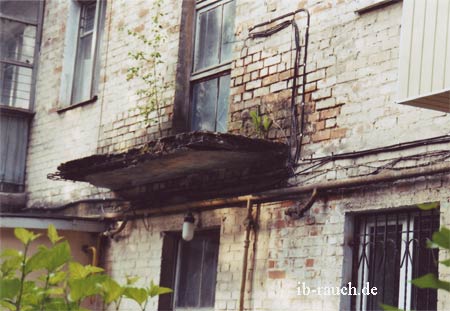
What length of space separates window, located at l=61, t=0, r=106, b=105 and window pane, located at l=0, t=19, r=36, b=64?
0.75 m

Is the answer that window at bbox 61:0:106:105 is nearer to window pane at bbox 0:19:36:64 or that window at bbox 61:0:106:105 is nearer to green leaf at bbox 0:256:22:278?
window pane at bbox 0:19:36:64

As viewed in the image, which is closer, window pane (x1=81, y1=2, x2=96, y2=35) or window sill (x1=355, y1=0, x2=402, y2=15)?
window sill (x1=355, y1=0, x2=402, y2=15)

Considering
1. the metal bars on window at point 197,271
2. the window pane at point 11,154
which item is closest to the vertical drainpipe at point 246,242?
the metal bars on window at point 197,271

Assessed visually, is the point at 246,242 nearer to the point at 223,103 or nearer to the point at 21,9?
the point at 223,103

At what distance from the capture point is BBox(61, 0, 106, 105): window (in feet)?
37.0

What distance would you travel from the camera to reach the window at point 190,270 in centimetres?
888

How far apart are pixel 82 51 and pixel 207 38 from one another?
2.55 meters

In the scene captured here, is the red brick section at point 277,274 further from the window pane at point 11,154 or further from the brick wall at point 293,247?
the window pane at point 11,154

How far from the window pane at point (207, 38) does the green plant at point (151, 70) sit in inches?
15.0

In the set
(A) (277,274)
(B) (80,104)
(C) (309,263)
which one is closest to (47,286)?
(C) (309,263)

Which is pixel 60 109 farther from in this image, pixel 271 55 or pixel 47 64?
pixel 271 55

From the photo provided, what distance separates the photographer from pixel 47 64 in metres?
11.9

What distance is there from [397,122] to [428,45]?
132 cm

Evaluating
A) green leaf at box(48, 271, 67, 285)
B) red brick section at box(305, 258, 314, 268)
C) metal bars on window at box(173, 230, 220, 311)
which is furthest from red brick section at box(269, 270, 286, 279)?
green leaf at box(48, 271, 67, 285)
